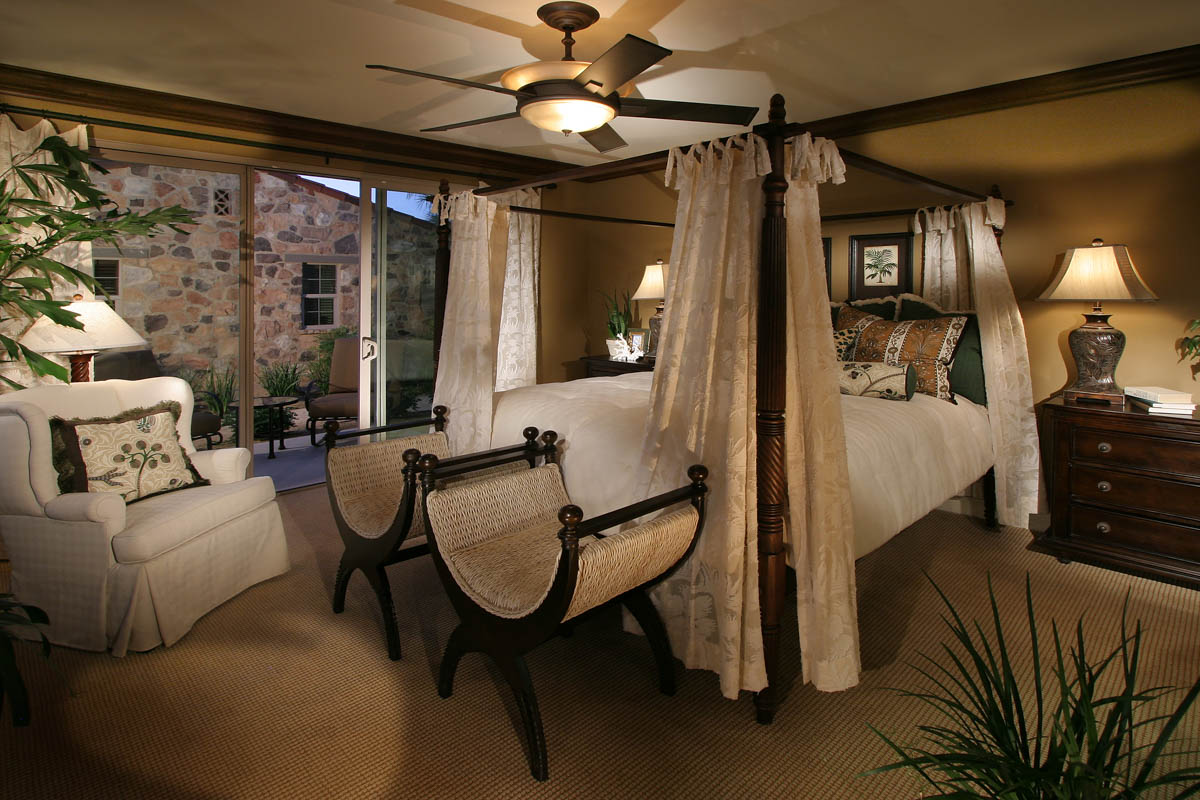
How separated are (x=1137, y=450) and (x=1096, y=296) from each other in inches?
28.0

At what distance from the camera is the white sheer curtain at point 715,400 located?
1.99 meters

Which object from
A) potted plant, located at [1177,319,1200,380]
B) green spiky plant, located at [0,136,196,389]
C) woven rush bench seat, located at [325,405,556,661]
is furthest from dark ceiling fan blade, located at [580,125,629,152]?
potted plant, located at [1177,319,1200,380]

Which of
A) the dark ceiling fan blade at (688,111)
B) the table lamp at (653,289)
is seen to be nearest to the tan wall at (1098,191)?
the table lamp at (653,289)

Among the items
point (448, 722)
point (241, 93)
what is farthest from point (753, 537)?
point (241, 93)

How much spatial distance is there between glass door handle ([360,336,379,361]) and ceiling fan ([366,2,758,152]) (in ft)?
8.33

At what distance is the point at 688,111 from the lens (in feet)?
8.13

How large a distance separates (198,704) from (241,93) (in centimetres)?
328

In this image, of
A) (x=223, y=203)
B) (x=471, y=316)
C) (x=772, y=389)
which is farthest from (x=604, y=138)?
(x=223, y=203)

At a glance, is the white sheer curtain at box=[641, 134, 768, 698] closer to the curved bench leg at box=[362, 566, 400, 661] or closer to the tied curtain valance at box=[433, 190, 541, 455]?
the curved bench leg at box=[362, 566, 400, 661]

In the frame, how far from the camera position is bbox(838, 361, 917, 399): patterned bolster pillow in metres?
3.26

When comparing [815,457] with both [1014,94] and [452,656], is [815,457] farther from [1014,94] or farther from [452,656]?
[1014,94]

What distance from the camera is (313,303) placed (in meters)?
7.00

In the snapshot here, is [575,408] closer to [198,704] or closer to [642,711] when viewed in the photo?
[642,711]

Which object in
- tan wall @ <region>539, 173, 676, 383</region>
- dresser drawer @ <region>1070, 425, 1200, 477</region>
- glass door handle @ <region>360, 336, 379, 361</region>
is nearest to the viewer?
dresser drawer @ <region>1070, 425, 1200, 477</region>
